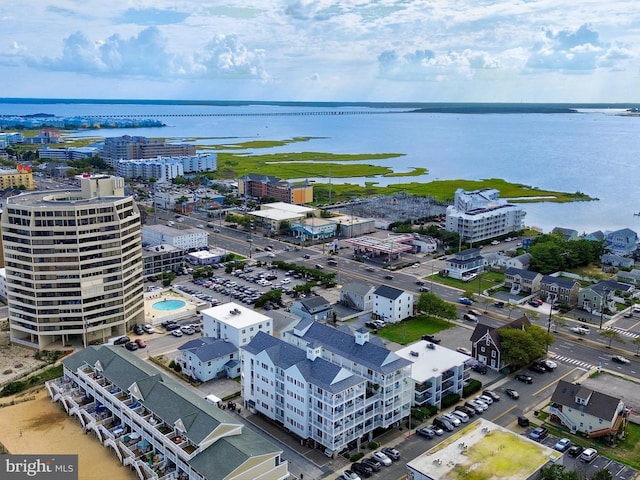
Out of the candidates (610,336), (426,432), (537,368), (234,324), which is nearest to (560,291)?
(610,336)

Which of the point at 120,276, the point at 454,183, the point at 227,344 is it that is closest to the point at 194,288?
the point at 120,276

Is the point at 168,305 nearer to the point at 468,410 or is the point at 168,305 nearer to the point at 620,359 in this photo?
the point at 468,410

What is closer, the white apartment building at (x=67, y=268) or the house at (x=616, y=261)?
the white apartment building at (x=67, y=268)

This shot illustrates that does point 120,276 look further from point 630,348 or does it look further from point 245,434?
point 630,348

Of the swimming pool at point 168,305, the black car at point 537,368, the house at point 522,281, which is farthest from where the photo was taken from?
the house at point 522,281

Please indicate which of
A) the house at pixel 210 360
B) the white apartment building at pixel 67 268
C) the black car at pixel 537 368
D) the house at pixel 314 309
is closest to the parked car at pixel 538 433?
the black car at pixel 537 368

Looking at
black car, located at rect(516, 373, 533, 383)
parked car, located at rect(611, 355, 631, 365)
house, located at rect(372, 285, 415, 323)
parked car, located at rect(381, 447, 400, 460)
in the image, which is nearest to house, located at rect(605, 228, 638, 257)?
parked car, located at rect(611, 355, 631, 365)

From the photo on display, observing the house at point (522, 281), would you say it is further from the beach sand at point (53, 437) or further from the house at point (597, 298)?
the beach sand at point (53, 437)

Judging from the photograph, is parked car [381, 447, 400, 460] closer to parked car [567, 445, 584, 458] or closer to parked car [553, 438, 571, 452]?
parked car [553, 438, 571, 452]
